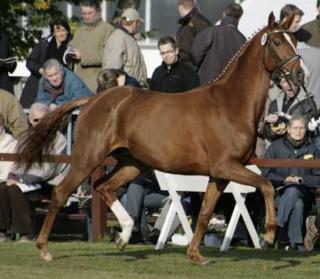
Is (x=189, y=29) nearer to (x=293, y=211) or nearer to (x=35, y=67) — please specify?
(x=35, y=67)

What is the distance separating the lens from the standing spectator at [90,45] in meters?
18.3

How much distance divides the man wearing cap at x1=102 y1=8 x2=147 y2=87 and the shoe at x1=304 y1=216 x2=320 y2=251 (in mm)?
3487

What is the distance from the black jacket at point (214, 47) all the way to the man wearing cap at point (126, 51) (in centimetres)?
79

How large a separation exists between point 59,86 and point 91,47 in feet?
4.03

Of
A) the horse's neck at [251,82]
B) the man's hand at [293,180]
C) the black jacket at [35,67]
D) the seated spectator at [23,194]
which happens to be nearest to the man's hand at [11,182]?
the seated spectator at [23,194]

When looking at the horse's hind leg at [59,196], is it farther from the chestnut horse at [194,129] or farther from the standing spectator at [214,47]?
the standing spectator at [214,47]

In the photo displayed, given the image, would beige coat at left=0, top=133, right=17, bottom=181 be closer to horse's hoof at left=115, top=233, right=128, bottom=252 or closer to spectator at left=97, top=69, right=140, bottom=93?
spectator at left=97, top=69, right=140, bottom=93

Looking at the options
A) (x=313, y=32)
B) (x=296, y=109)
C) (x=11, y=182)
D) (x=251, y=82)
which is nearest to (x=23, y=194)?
(x=11, y=182)

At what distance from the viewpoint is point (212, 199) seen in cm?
1340

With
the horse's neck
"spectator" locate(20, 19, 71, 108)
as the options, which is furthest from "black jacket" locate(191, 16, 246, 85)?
the horse's neck

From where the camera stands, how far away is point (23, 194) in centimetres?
1584

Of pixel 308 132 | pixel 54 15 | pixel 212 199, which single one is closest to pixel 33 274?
pixel 212 199

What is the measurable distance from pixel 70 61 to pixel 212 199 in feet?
17.8

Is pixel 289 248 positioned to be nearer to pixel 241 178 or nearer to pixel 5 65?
pixel 241 178
